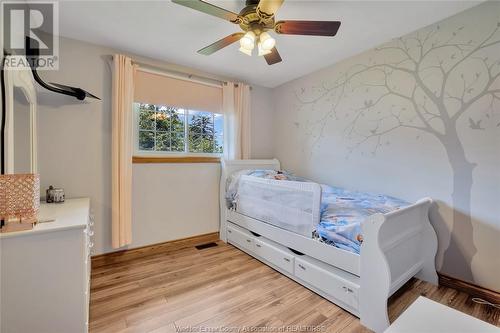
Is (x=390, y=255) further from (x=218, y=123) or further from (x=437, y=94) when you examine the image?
(x=218, y=123)

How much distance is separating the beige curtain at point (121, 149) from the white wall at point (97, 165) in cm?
13

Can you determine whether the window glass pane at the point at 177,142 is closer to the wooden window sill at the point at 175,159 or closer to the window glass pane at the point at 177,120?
the window glass pane at the point at 177,120

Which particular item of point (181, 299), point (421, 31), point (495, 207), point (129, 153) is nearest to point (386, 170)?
point (495, 207)

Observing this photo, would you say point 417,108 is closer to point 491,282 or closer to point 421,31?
point 421,31

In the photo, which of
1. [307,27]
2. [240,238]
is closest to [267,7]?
[307,27]

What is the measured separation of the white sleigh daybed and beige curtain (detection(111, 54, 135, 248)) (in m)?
1.25

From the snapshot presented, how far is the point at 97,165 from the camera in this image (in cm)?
229

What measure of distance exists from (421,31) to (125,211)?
3.31 metres

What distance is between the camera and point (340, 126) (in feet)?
8.88

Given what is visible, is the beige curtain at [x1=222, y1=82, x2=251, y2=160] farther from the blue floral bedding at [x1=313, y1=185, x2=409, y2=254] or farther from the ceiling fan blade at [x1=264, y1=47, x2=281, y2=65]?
the blue floral bedding at [x1=313, y1=185, x2=409, y2=254]

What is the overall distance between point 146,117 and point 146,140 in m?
0.27

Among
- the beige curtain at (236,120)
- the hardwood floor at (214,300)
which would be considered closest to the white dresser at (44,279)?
the hardwood floor at (214,300)

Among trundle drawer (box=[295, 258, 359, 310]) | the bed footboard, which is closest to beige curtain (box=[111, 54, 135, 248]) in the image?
trundle drawer (box=[295, 258, 359, 310])

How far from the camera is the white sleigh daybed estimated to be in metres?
1.40
